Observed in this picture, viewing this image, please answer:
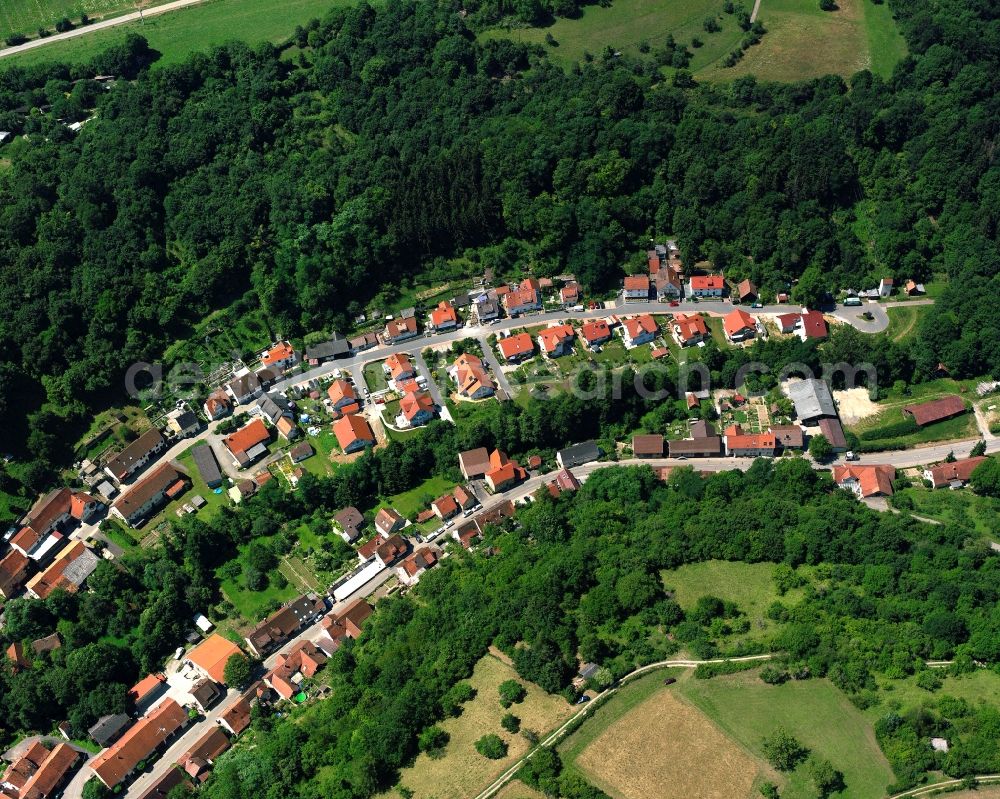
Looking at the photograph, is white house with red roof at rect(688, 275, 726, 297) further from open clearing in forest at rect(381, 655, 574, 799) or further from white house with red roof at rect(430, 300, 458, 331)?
open clearing in forest at rect(381, 655, 574, 799)

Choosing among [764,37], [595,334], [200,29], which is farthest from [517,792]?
[200,29]

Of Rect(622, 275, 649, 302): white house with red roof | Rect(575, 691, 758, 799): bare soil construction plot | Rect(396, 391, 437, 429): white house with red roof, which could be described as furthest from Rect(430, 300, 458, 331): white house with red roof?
Rect(575, 691, 758, 799): bare soil construction plot

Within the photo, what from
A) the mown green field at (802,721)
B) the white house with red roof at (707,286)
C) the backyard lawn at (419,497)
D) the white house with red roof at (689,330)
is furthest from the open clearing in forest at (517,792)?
the white house with red roof at (707,286)

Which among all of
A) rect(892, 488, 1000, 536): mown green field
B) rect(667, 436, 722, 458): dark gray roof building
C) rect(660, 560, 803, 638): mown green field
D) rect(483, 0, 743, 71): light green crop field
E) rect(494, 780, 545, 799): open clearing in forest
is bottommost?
rect(892, 488, 1000, 536): mown green field

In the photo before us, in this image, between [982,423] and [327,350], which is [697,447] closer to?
[982,423]

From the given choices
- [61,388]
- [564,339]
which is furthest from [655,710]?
[61,388]

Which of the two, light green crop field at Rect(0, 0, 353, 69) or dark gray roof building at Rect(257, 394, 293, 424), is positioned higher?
light green crop field at Rect(0, 0, 353, 69)

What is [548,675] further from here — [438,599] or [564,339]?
[564,339]
